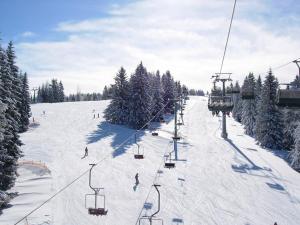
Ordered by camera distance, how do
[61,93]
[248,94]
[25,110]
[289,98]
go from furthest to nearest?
1. [61,93]
2. [25,110]
3. [248,94]
4. [289,98]

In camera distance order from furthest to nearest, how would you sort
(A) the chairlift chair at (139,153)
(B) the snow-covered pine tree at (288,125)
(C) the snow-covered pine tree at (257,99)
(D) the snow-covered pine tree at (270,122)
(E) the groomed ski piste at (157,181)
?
(C) the snow-covered pine tree at (257,99)
(D) the snow-covered pine tree at (270,122)
(B) the snow-covered pine tree at (288,125)
(A) the chairlift chair at (139,153)
(E) the groomed ski piste at (157,181)

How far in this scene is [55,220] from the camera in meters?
26.9

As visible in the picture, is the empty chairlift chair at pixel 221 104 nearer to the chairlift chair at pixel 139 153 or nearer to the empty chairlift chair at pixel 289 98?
the chairlift chair at pixel 139 153

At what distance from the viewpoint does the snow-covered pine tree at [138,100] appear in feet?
217

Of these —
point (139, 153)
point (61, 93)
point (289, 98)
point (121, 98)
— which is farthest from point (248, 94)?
point (61, 93)

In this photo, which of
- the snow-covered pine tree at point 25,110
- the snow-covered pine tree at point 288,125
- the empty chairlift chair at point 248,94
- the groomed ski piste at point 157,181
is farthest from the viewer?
the snow-covered pine tree at point 25,110

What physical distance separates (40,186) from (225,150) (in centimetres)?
2928

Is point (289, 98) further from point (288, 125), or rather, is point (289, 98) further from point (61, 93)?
point (61, 93)

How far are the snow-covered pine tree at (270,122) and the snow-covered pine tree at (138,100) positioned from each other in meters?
20.7

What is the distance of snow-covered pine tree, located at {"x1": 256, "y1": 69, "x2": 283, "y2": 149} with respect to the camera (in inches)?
2311

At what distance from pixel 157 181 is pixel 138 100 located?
3089 cm

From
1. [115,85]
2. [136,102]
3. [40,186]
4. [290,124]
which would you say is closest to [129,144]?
[136,102]

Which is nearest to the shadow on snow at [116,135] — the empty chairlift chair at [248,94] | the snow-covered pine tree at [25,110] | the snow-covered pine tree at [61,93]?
the snow-covered pine tree at [25,110]

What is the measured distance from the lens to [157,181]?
3672 centimetres
